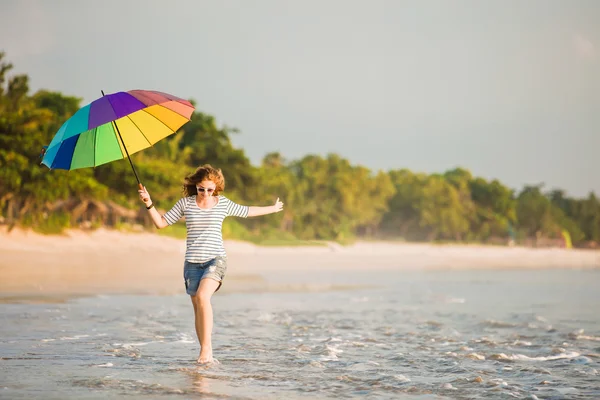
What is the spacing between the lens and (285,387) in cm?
603

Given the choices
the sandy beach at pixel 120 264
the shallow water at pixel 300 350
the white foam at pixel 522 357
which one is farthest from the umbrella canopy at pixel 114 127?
the sandy beach at pixel 120 264

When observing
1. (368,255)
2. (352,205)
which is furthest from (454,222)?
(368,255)

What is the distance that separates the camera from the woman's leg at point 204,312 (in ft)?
21.6

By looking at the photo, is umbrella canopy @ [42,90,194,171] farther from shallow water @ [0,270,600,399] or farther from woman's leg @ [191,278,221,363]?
shallow water @ [0,270,600,399]

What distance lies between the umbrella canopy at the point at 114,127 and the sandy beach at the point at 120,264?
6283mm

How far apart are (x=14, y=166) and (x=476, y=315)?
1810 cm

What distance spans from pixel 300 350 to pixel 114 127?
303 cm

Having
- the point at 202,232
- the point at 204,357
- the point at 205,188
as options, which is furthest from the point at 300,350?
the point at 205,188

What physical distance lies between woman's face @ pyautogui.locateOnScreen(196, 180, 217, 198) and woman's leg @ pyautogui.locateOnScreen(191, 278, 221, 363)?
0.73 meters

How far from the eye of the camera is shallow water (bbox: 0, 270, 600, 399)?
5992mm

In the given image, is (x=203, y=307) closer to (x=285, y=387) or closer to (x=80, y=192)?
(x=285, y=387)

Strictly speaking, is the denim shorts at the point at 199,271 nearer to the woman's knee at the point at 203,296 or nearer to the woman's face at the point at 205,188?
the woman's knee at the point at 203,296

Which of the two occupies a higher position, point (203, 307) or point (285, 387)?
point (203, 307)

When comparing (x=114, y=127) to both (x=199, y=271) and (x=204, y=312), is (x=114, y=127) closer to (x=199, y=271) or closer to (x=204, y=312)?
(x=199, y=271)
